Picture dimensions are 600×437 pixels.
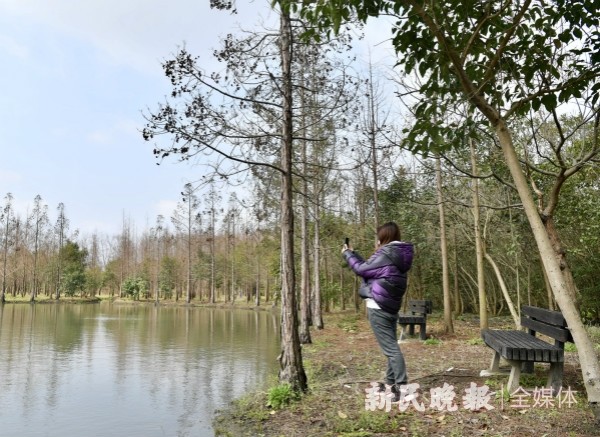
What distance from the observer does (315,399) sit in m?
5.81

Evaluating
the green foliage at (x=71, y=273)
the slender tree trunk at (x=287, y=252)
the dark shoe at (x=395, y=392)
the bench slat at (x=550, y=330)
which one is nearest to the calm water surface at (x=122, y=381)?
the slender tree trunk at (x=287, y=252)

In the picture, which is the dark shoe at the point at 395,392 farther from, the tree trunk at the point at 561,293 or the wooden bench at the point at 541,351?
the tree trunk at the point at 561,293

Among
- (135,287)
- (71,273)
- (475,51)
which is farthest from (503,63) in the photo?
(71,273)

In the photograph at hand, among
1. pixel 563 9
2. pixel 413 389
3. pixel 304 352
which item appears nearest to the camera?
pixel 563 9

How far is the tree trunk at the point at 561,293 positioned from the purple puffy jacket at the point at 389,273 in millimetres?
1121

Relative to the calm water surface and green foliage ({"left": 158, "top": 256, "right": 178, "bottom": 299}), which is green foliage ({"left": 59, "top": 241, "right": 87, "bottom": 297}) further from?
the calm water surface

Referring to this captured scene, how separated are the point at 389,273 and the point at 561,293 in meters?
1.44

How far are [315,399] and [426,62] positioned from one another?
155 inches

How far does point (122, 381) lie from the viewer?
360 inches

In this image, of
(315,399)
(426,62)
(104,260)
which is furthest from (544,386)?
(104,260)

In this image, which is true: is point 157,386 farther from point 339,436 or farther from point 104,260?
point 104,260

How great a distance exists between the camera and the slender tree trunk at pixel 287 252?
6.34 meters

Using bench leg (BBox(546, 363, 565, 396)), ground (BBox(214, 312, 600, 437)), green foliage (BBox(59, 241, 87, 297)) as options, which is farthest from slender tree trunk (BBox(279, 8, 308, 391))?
green foliage (BBox(59, 241, 87, 297))

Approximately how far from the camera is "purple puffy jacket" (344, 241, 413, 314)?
4555 millimetres
